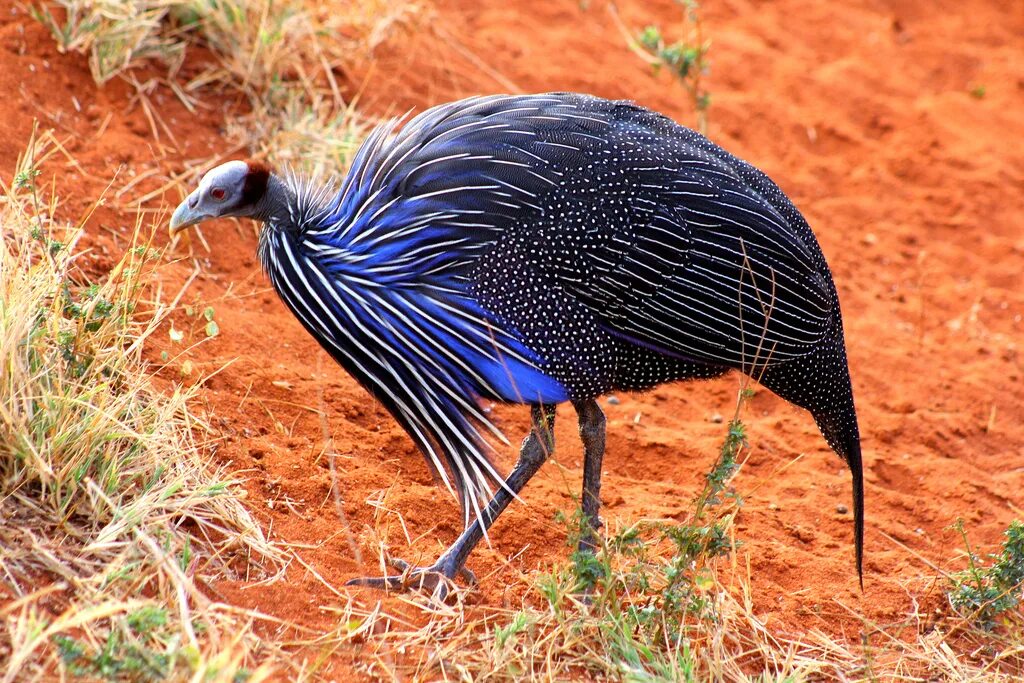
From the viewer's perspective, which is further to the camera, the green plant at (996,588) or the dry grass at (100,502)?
the green plant at (996,588)

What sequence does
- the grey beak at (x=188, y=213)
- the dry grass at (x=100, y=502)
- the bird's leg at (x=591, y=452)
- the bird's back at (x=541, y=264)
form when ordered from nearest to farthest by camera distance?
the dry grass at (x=100, y=502), the bird's back at (x=541, y=264), the grey beak at (x=188, y=213), the bird's leg at (x=591, y=452)

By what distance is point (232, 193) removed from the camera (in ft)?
10.6

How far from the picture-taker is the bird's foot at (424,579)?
3.14 metres

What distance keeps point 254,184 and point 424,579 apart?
3.93 feet

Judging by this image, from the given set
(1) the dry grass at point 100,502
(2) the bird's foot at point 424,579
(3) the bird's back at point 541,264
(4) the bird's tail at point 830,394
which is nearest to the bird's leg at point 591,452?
(3) the bird's back at point 541,264

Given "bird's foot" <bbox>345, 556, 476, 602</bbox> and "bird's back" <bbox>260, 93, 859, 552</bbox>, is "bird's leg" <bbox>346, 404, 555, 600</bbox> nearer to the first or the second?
"bird's foot" <bbox>345, 556, 476, 602</bbox>

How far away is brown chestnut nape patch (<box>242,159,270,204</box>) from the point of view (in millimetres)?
3213

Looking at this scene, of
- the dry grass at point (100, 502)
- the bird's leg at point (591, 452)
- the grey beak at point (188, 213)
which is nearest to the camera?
the dry grass at point (100, 502)

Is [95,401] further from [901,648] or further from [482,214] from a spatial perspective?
[901,648]

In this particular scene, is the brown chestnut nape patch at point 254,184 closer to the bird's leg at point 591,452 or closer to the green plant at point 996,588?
the bird's leg at point 591,452

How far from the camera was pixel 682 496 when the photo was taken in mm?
3898

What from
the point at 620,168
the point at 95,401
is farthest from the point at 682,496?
the point at 95,401

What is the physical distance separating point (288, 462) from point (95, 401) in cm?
63

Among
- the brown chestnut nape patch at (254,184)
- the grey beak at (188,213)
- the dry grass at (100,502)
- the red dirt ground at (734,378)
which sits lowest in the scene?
the red dirt ground at (734,378)
